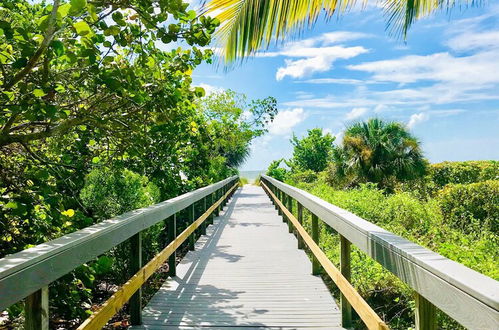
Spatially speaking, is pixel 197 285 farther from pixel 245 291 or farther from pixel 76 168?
pixel 76 168

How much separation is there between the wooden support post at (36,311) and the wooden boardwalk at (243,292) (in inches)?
66.9

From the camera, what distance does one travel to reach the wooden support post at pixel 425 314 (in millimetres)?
1939

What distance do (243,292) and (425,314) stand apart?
2.90m

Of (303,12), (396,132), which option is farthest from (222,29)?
(396,132)

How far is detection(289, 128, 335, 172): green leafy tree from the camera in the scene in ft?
107

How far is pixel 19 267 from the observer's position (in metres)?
1.77

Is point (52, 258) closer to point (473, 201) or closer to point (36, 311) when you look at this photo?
point (36, 311)

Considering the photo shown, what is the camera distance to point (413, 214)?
26.6ft

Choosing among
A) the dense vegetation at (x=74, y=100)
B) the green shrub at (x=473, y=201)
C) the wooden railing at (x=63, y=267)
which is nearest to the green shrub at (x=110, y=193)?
the dense vegetation at (x=74, y=100)

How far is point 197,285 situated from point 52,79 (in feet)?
9.02

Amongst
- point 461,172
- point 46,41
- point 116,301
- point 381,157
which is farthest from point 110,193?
point 461,172

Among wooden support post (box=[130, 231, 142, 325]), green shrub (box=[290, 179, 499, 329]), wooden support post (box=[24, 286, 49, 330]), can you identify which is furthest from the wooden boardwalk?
wooden support post (box=[24, 286, 49, 330])

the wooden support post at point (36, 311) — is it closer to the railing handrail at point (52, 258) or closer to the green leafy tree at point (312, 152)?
the railing handrail at point (52, 258)

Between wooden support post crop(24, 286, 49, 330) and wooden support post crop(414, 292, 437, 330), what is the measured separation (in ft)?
5.34
